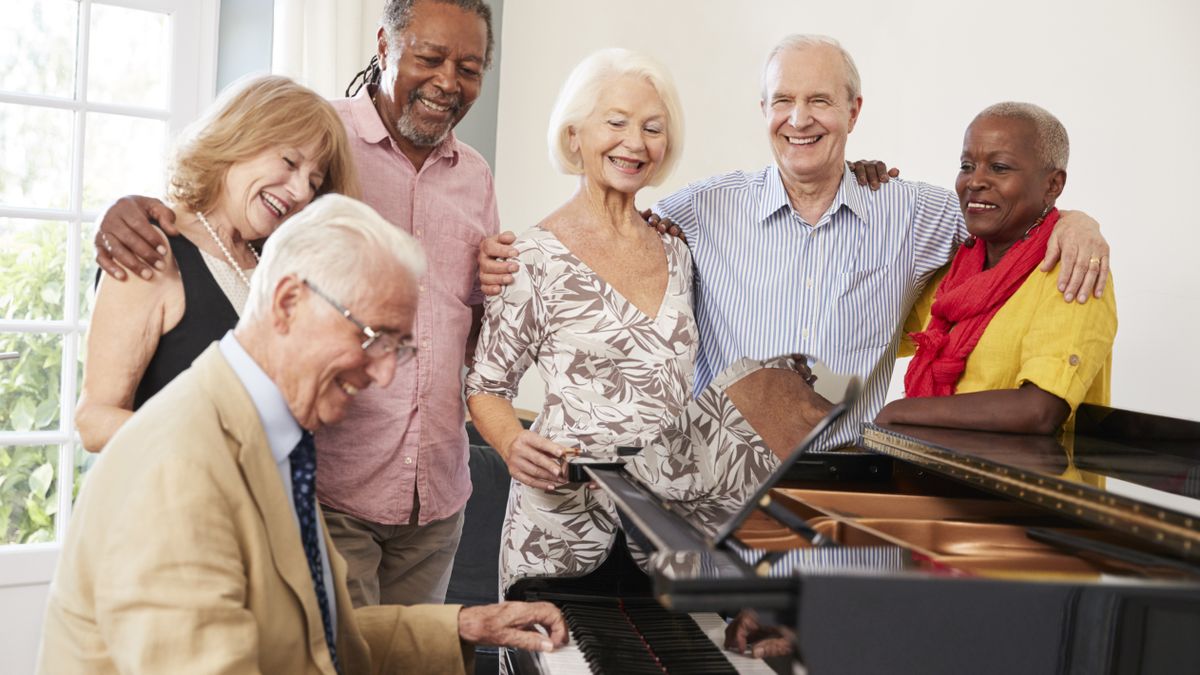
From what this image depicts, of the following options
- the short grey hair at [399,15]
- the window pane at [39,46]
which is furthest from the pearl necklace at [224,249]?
the window pane at [39,46]

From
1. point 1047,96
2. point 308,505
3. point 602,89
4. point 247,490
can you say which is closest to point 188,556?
point 247,490

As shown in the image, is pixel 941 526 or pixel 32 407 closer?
pixel 941 526

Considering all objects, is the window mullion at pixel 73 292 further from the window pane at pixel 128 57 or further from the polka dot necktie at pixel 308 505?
the polka dot necktie at pixel 308 505

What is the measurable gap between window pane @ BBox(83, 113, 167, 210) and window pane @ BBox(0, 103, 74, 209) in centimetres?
8

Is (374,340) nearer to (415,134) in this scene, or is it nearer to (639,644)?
(639,644)

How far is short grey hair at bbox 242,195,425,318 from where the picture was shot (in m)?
1.55

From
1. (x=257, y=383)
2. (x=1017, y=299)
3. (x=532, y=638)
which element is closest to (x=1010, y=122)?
(x=1017, y=299)

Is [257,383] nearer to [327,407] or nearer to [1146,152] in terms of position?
[327,407]

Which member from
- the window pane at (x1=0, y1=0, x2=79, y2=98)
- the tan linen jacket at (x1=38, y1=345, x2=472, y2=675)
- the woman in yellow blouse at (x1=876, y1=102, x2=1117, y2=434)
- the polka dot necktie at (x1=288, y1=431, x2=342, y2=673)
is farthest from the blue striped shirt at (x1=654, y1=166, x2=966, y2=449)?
the window pane at (x1=0, y1=0, x2=79, y2=98)

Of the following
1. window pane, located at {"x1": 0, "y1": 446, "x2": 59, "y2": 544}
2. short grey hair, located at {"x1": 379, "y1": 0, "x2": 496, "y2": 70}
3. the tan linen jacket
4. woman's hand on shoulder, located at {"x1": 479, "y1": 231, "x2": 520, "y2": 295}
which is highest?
short grey hair, located at {"x1": 379, "y1": 0, "x2": 496, "y2": 70}

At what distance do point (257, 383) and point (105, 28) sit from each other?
356 cm

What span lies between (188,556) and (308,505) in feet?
0.87

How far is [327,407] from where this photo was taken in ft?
5.30

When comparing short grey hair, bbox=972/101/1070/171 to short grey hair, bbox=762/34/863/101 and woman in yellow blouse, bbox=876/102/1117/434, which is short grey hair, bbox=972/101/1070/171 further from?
short grey hair, bbox=762/34/863/101
